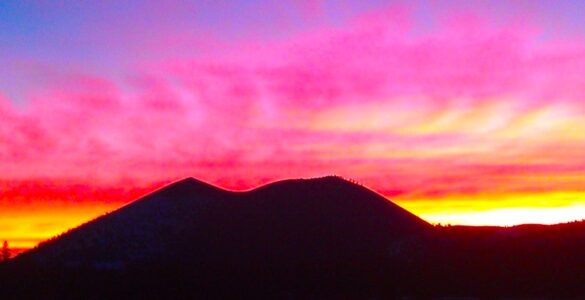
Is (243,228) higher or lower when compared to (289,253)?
higher

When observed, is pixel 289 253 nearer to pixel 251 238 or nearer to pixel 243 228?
pixel 251 238

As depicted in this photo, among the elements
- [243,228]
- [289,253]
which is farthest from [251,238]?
[289,253]

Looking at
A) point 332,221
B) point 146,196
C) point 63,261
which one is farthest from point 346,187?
point 63,261

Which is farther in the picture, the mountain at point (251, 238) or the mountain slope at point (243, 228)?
the mountain slope at point (243, 228)

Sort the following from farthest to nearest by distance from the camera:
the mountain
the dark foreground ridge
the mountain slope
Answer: the mountain slope < the mountain < the dark foreground ridge

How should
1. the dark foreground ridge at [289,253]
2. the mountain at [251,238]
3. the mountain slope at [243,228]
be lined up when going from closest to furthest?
the dark foreground ridge at [289,253]
the mountain at [251,238]
the mountain slope at [243,228]

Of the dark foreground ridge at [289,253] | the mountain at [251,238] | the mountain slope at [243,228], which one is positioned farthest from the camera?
the mountain slope at [243,228]

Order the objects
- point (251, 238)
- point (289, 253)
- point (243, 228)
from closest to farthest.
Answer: point (289, 253), point (251, 238), point (243, 228)

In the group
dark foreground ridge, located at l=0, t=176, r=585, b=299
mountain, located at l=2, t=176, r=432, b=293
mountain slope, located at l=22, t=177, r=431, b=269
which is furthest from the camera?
mountain slope, located at l=22, t=177, r=431, b=269

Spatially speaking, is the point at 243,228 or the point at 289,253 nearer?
the point at 289,253
